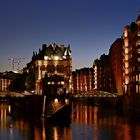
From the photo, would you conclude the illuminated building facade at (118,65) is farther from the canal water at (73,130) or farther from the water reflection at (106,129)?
the water reflection at (106,129)

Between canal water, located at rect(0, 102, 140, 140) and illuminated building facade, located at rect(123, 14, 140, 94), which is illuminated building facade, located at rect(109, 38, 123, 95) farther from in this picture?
canal water, located at rect(0, 102, 140, 140)

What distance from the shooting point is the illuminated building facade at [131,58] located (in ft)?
300

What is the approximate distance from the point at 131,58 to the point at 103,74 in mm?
57645

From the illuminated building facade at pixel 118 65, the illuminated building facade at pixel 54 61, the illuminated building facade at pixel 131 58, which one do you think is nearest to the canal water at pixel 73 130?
the illuminated building facade at pixel 131 58

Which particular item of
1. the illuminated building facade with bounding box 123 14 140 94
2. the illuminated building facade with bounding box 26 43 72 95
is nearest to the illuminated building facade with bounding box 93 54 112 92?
the illuminated building facade with bounding box 26 43 72 95

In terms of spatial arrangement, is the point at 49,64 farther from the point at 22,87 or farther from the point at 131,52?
the point at 131,52

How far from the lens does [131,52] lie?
318 feet

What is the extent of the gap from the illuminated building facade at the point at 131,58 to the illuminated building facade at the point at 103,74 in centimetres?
3717

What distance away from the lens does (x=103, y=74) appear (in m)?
154

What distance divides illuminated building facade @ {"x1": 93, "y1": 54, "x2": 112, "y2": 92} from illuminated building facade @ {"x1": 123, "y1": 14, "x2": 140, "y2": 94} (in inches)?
1463

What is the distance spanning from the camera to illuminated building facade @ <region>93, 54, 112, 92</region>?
144 m

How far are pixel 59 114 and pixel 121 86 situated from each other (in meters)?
40.6

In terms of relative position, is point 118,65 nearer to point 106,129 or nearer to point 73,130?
point 106,129

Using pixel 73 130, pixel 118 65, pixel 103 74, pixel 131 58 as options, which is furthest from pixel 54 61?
pixel 73 130
